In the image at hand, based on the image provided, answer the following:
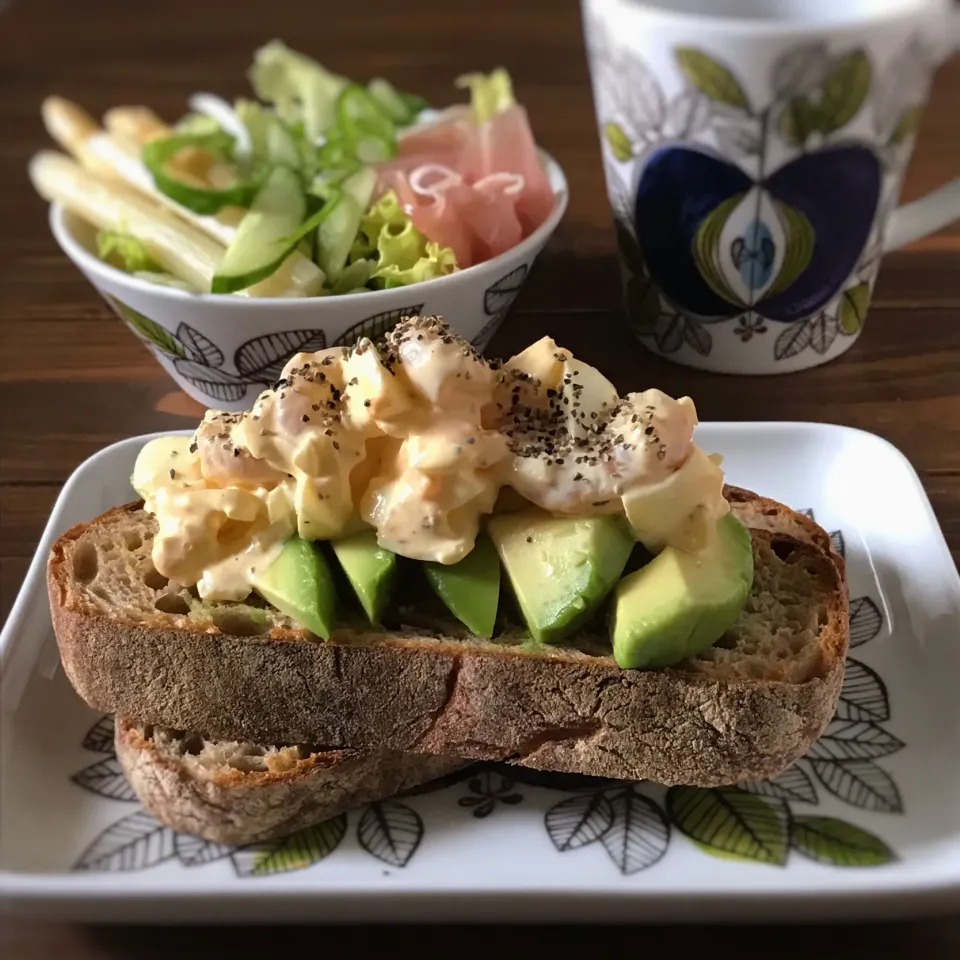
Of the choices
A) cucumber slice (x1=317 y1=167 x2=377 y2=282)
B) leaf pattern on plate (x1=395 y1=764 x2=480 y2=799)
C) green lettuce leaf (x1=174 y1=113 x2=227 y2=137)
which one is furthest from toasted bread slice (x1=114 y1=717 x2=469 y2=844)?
green lettuce leaf (x1=174 y1=113 x2=227 y2=137)

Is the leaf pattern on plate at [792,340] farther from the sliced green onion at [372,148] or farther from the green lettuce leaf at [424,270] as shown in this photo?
the sliced green onion at [372,148]

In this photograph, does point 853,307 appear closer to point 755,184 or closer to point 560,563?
point 755,184

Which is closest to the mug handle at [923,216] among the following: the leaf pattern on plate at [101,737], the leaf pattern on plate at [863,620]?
the leaf pattern on plate at [863,620]

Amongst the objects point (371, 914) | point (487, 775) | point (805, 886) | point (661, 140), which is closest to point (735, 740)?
point (805, 886)

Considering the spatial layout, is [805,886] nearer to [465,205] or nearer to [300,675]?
[300,675]

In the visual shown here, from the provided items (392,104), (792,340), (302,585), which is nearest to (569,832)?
(302,585)

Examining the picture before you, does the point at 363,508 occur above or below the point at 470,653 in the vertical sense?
above

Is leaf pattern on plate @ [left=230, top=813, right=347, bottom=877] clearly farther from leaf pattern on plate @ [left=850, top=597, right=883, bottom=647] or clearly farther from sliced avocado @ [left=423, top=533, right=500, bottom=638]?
leaf pattern on plate @ [left=850, top=597, right=883, bottom=647]
